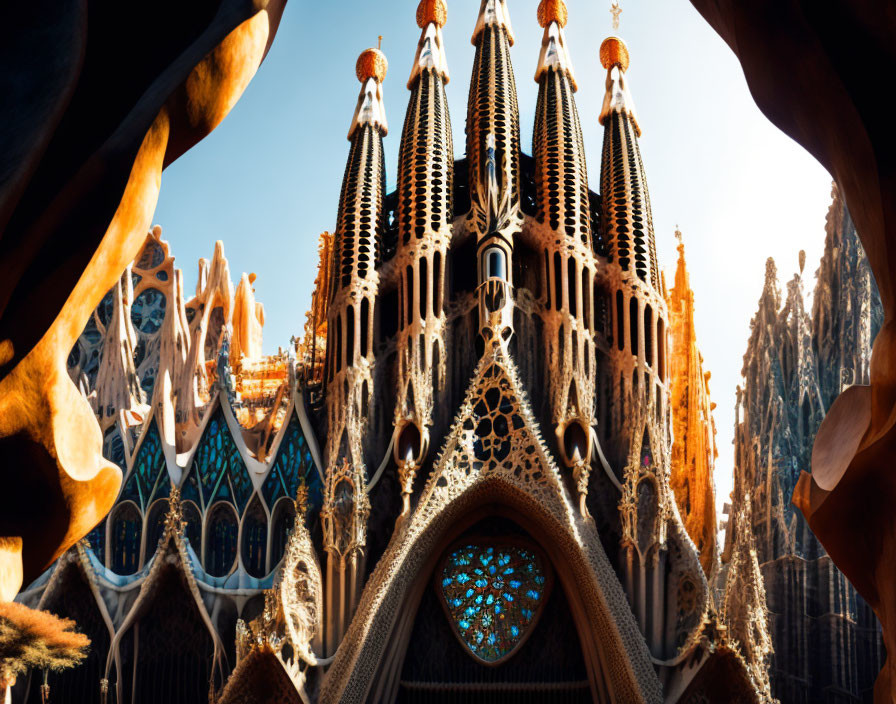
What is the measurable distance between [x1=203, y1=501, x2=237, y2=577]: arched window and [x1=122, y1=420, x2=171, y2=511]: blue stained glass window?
3.49 feet

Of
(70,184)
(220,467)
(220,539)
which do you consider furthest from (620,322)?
(70,184)

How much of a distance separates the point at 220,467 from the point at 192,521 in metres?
1.16

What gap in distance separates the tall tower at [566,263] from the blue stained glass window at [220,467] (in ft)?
20.1

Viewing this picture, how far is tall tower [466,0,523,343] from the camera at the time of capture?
23.1m

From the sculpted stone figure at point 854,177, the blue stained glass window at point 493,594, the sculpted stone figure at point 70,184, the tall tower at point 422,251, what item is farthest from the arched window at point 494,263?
the sculpted stone figure at point 70,184

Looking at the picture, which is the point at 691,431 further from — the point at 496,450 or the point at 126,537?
the point at 126,537

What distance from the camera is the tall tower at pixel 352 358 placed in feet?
69.8

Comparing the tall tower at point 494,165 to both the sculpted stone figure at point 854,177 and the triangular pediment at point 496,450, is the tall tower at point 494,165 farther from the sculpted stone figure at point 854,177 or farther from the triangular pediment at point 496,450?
the sculpted stone figure at point 854,177

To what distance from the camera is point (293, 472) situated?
76.9ft

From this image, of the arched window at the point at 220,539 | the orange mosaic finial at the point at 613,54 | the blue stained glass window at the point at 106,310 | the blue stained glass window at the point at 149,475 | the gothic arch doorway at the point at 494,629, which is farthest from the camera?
the blue stained glass window at the point at 106,310

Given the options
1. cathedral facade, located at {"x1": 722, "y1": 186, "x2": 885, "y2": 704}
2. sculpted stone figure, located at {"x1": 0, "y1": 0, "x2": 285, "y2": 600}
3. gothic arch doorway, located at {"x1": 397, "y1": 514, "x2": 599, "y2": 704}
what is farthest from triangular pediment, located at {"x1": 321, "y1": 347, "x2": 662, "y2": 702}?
sculpted stone figure, located at {"x1": 0, "y1": 0, "x2": 285, "y2": 600}

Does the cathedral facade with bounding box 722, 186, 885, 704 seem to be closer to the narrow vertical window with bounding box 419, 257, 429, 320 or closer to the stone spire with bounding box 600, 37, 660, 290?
the stone spire with bounding box 600, 37, 660, 290

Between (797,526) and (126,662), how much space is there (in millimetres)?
15076

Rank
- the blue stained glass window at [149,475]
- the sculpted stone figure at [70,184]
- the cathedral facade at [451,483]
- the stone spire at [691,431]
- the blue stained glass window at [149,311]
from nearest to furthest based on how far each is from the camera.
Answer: the sculpted stone figure at [70,184] → the cathedral facade at [451,483] → the blue stained glass window at [149,475] → the stone spire at [691,431] → the blue stained glass window at [149,311]
